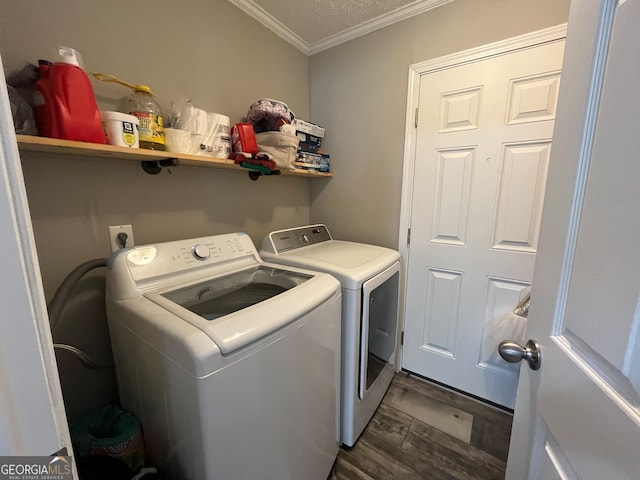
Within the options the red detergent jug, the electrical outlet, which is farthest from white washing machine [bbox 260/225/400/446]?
the red detergent jug

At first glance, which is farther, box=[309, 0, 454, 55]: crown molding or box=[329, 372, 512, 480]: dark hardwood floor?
box=[309, 0, 454, 55]: crown molding

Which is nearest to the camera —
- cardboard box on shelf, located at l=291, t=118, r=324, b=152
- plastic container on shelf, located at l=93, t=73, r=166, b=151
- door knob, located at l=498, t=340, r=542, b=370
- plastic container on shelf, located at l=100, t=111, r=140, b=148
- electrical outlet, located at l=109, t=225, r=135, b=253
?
door knob, located at l=498, t=340, r=542, b=370

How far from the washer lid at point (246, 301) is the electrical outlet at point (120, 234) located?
367mm

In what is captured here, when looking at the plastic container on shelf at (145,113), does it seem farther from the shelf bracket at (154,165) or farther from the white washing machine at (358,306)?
the white washing machine at (358,306)

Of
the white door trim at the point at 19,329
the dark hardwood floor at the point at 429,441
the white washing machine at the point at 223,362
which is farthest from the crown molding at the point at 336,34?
the dark hardwood floor at the point at 429,441

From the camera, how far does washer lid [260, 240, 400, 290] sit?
4.09ft

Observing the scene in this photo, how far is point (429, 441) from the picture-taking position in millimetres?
1455

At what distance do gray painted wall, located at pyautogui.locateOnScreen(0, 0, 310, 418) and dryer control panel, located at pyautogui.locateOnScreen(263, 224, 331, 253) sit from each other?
0.90ft

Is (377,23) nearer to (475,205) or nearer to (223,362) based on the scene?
(475,205)

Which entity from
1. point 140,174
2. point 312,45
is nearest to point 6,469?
point 140,174

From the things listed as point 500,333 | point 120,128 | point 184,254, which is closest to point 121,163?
point 120,128

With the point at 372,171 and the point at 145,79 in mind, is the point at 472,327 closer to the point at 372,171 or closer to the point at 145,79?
the point at 372,171

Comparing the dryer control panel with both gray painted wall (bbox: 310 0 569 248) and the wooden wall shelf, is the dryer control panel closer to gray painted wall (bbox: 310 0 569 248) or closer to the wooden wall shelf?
gray painted wall (bbox: 310 0 569 248)

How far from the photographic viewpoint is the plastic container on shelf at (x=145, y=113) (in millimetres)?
1042
